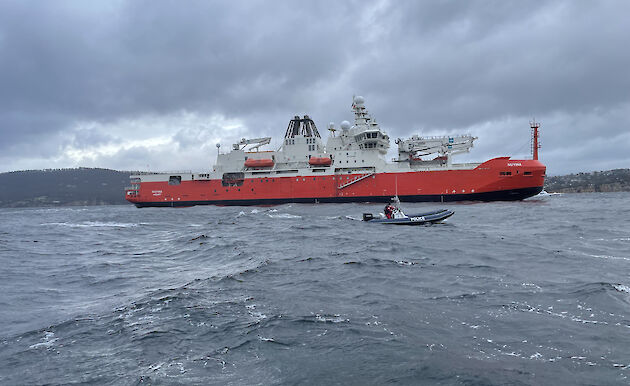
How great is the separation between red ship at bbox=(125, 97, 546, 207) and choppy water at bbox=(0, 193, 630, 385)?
1126 inches

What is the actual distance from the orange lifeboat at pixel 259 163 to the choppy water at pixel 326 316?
3671cm

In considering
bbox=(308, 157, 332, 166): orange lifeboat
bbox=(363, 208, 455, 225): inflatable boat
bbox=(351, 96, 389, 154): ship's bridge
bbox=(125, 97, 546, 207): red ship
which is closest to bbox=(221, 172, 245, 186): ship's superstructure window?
bbox=(125, 97, 546, 207): red ship

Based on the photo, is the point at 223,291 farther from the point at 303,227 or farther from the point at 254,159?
the point at 254,159

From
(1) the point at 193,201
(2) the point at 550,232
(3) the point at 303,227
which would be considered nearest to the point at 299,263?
(3) the point at 303,227

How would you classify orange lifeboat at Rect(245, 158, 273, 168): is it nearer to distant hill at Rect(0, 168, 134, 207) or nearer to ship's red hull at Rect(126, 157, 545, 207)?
ship's red hull at Rect(126, 157, 545, 207)

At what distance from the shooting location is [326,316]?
8297mm

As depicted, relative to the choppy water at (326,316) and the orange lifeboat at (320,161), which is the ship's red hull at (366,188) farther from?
the choppy water at (326,316)

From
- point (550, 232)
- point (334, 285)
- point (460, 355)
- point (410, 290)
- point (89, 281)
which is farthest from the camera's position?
point (550, 232)

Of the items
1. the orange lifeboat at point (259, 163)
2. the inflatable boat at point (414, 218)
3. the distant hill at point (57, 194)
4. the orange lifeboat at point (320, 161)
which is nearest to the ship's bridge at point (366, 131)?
the orange lifeboat at point (320, 161)

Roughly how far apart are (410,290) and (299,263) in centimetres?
505

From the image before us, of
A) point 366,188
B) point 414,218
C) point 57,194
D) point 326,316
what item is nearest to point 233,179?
point 366,188

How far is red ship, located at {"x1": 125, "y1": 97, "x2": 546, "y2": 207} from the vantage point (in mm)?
44500

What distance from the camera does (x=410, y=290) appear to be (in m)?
10.3

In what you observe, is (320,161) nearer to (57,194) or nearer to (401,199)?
(401,199)
